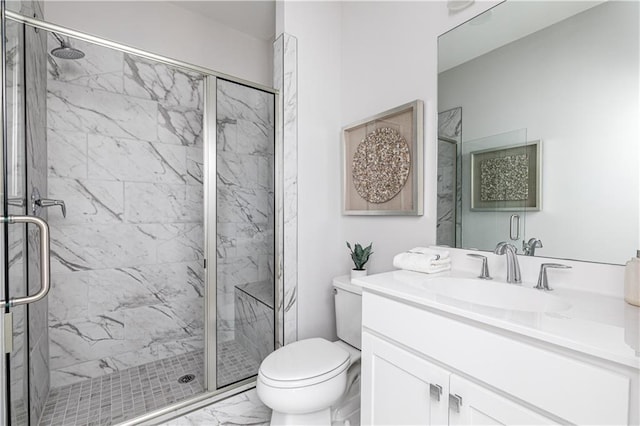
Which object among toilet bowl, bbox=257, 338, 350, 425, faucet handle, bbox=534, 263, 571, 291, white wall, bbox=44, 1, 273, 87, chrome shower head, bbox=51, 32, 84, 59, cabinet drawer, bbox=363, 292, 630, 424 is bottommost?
toilet bowl, bbox=257, 338, 350, 425

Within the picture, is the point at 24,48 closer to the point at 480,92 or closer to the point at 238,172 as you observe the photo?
the point at 238,172

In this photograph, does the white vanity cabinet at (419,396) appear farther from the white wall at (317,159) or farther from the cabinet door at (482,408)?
the white wall at (317,159)

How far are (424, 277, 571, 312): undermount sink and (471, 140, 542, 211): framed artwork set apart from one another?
332 mm

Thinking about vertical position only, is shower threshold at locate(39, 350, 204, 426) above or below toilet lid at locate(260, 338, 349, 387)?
below

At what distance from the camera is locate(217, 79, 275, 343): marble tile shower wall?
177 centimetres

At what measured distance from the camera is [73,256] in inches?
77.6

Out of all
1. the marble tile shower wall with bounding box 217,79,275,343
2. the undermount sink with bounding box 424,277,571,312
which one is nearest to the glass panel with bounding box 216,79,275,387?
the marble tile shower wall with bounding box 217,79,275,343

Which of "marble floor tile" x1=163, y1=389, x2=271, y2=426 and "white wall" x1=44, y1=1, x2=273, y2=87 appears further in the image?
"white wall" x1=44, y1=1, x2=273, y2=87

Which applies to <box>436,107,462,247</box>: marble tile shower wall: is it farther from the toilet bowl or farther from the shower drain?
the shower drain

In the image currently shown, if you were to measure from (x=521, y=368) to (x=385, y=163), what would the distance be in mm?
1253

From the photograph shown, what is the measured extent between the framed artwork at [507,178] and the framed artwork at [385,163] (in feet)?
0.93

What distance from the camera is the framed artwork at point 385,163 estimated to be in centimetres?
163

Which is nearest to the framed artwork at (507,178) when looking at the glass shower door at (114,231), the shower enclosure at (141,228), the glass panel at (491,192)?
the glass panel at (491,192)

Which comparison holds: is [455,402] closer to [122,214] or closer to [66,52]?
[122,214]
